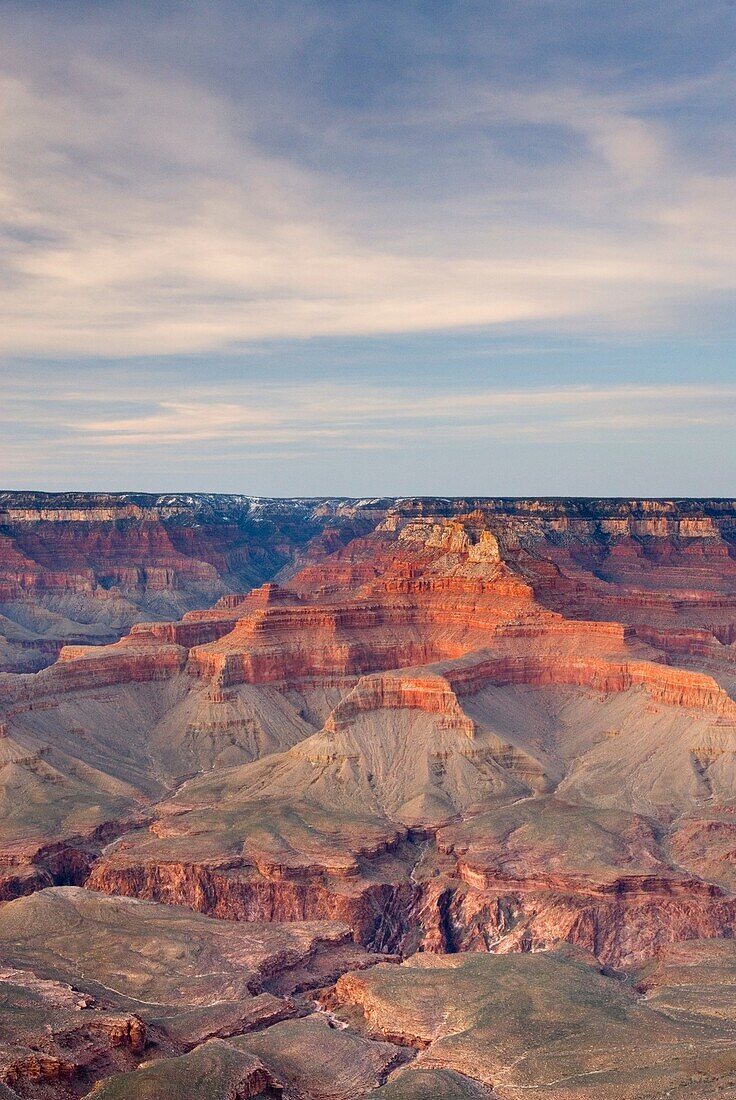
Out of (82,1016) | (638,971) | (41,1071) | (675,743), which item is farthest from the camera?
(675,743)

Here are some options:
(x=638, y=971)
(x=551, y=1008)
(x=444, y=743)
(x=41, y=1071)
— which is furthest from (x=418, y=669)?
(x=41, y=1071)

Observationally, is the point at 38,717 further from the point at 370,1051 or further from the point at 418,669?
the point at 370,1051

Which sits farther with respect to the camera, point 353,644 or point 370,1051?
point 353,644

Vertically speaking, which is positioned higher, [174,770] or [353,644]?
[353,644]

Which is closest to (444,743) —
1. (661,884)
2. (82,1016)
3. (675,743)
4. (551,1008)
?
(675,743)

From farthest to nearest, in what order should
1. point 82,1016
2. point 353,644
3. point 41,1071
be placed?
point 353,644, point 82,1016, point 41,1071

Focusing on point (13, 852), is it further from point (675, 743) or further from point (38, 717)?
point (675, 743)
